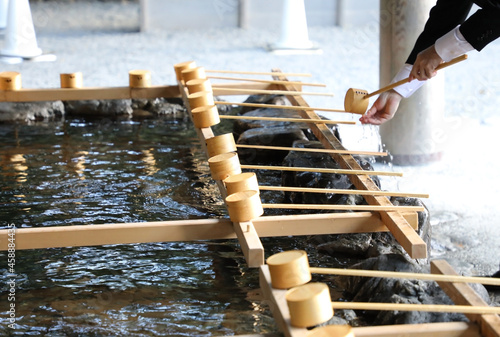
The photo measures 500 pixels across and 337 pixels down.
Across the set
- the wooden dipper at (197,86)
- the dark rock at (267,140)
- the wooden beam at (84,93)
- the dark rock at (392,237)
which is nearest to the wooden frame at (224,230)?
the dark rock at (392,237)

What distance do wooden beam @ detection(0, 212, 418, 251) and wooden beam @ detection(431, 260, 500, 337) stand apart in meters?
0.51

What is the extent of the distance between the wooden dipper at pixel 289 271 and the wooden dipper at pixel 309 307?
12 cm

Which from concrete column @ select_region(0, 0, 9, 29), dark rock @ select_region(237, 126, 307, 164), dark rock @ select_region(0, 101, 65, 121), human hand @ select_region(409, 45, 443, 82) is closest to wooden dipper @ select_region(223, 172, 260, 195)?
human hand @ select_region(409, 45, 443, 82)

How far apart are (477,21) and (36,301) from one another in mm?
1826

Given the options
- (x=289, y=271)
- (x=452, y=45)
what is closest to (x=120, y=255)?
(x=289, y=271)

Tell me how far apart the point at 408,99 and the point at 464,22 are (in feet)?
8.87

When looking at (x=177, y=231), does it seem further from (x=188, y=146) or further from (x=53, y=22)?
(x=53, y=22)

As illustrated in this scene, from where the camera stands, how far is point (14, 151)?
4.07 m

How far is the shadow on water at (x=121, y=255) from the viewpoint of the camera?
7.15 feet

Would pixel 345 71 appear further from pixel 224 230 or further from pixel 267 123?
pixel 224 230

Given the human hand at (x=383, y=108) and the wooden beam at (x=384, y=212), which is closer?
the wooden beam at (x=384, y=212)

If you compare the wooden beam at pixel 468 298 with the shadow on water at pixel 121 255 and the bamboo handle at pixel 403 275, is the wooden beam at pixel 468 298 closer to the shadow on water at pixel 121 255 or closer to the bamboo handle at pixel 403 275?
the bamboo handle at pixel 403 275

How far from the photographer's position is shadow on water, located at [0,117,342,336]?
2180 mm

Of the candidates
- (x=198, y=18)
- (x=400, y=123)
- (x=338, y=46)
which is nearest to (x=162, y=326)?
(x=400, y=123)
